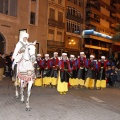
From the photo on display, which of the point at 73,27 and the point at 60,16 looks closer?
the point at 60,16

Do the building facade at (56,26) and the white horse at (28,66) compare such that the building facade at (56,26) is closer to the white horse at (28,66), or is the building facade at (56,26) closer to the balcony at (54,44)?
the balcony at (54,44)

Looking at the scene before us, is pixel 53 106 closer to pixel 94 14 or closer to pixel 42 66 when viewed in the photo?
pixel 42 66

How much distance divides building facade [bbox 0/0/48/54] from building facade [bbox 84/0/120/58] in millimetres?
16644

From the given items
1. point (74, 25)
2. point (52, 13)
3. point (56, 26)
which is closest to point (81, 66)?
point (52, 13)

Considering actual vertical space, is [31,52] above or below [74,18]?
below

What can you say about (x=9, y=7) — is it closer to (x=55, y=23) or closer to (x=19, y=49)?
(x=55, y=23)

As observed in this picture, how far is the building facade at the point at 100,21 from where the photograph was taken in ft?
181

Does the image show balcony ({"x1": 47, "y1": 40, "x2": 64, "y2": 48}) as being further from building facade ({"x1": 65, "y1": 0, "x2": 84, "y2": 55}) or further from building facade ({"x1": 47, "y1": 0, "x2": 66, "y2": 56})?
building facade ({"x1": 65, "y1": 0, "x2": 84, "y2": 55})

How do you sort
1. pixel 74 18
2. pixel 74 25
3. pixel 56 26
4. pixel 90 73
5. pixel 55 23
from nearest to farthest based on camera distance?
1. pixel 90 73
2. pixel 55 23
3. pixel 56 26
4. pixel 74 18
5. pixel 74 25

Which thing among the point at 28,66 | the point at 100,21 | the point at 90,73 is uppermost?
the point at 100,21

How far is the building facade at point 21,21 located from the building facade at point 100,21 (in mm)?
16644

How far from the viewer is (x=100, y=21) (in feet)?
202

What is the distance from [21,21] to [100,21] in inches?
1153

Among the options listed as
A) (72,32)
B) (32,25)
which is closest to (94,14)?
(72,32)
